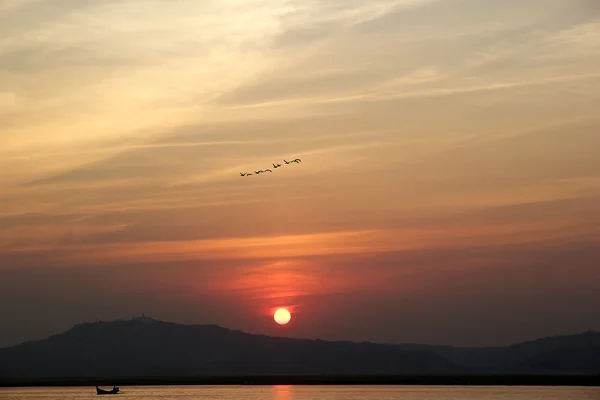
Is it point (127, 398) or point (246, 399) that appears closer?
point (246, 399)

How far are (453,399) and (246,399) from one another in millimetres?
36089

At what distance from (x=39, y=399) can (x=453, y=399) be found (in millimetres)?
76798

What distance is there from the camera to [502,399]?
17050 cm

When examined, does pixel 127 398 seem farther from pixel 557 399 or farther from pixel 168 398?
pixel 557 399

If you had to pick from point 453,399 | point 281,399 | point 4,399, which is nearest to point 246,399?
point 281,399

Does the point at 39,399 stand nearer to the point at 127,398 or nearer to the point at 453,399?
the point at 127,398

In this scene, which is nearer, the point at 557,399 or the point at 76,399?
the point at 557,399

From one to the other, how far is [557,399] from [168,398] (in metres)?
71.3

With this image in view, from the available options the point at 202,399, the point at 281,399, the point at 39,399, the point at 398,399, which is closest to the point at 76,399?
the point at 39,399

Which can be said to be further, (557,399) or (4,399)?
(4,399)

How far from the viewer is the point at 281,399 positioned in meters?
177

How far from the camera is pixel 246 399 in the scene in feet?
581

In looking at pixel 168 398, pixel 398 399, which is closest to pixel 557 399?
pixel 398 399

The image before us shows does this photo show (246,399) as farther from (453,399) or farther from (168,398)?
(453,399)
